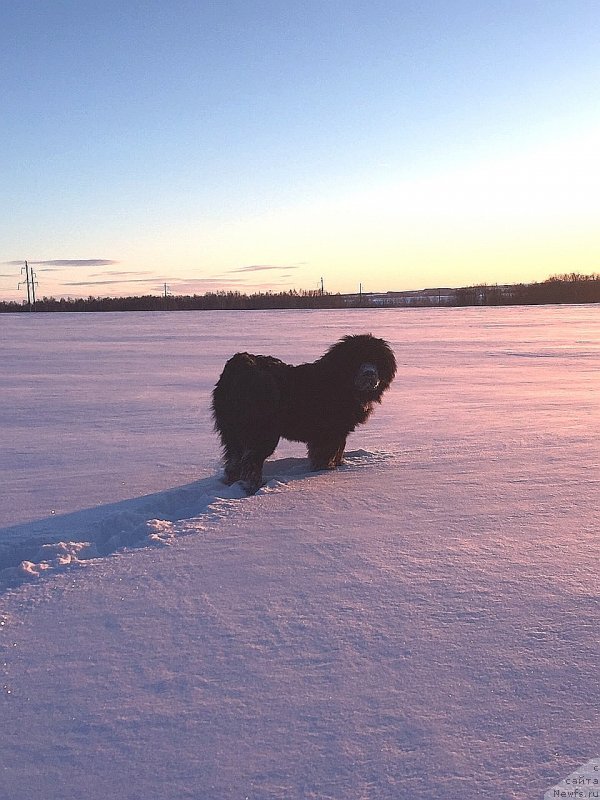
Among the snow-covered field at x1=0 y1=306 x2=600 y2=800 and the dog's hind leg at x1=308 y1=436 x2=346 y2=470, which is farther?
the dog's hind leg at x1=308 y1=436 x2=346 y2=470

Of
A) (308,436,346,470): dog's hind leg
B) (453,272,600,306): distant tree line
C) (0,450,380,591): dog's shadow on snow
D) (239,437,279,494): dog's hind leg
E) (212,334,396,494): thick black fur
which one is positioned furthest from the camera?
(453,272,600,306): distant tree line

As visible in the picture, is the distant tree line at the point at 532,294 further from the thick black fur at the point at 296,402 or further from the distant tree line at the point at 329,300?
the thick black fur at the point at 296,402

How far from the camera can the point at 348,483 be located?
425 cm

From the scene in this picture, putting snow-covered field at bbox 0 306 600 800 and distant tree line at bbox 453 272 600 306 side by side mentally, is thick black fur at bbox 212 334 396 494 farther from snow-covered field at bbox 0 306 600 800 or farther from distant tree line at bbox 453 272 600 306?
distant tree line at bbox 453 272 600 306

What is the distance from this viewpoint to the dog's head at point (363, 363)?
5105 mm

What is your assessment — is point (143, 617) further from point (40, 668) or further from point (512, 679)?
point (512, 679)

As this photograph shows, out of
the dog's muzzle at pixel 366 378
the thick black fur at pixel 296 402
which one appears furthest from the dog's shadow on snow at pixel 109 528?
the dog's muzzle at pixel 366 378

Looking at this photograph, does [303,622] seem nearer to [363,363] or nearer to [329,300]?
[363,363]

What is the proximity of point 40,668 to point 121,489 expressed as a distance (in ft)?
7.31

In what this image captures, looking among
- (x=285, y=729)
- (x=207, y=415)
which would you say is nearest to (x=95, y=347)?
(x=207, y=415)

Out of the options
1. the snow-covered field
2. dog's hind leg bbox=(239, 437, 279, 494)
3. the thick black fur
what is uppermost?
the thick black fur

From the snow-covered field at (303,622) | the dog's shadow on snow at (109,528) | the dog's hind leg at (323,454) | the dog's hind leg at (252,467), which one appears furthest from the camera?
the dog's hind leg at (323,454)

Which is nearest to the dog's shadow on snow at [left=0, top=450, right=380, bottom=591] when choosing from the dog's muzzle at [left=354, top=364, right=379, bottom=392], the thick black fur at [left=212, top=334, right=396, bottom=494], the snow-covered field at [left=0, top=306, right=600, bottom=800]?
the snow-covered field at [left=0, top=306, right=600, bottom=800]

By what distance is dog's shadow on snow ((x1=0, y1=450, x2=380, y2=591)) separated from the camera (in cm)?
297
